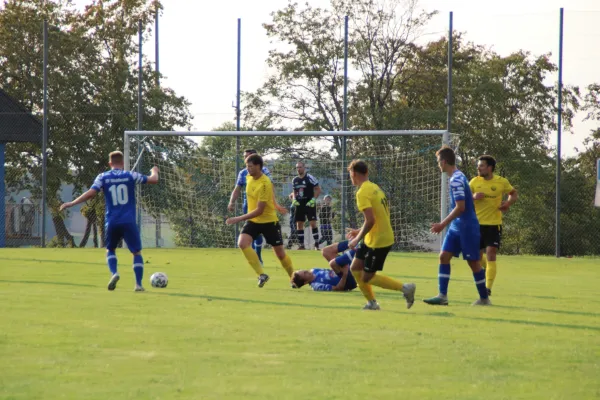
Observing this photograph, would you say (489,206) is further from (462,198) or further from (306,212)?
(306,212)

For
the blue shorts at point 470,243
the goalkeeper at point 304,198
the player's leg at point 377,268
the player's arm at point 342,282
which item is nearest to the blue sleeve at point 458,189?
the blue shorts at point 470,243

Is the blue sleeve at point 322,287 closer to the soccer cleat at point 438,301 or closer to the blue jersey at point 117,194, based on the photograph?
the soccer cleat at point 438,301

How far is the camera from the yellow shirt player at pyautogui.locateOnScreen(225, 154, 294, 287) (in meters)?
13.6

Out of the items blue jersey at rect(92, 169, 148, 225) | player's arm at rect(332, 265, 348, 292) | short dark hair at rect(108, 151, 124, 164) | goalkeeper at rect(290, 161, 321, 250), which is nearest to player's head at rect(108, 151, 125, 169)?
short dark hair at rect(108, 151, 124, 164)

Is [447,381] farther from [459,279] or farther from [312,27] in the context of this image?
[312,27]

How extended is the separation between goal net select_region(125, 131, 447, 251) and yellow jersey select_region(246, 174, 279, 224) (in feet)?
43.6

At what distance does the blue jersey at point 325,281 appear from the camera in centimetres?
1350

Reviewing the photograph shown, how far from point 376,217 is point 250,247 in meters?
3.51

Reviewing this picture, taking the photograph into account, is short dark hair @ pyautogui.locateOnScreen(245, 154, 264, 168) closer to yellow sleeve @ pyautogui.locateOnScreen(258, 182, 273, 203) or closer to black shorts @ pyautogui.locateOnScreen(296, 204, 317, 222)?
yellow sleeve @ pyautogui.locateOnScreen(258, 182, 273, 203)

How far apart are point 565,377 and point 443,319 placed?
3356mm

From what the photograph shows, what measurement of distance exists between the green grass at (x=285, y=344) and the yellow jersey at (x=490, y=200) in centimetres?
105

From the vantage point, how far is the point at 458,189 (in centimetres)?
1116

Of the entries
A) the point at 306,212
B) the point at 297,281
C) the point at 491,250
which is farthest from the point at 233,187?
the point at 491,250

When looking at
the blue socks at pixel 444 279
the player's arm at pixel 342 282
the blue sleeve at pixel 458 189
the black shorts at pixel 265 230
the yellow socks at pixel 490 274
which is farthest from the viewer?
the black shorts at pixel 265 230
